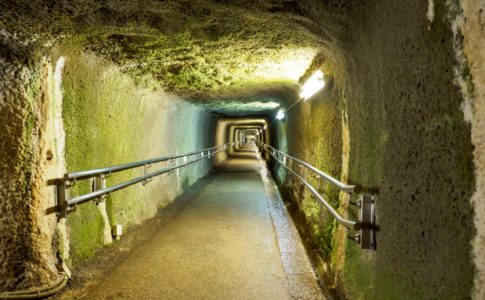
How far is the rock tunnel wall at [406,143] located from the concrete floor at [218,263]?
2.15ft

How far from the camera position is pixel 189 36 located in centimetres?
300

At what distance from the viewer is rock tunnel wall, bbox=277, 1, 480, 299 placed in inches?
49.0

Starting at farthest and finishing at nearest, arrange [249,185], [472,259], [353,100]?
[249,185] < [353,100] < [472,259]

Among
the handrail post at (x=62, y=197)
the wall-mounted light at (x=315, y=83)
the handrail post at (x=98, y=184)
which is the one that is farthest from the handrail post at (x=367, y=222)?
the handrail post at (x=98, y=184)

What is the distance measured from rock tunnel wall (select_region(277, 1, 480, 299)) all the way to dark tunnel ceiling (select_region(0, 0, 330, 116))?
50 cm

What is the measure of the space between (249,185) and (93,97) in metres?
5.88

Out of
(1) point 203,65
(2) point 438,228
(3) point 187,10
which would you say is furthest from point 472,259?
(1) point 203,65

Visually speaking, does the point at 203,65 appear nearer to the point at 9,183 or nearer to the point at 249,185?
the point at 9,183

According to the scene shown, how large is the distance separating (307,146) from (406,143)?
147 inches

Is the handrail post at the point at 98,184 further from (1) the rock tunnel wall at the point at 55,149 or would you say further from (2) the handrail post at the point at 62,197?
(2) the handrail post at the point at 62,197

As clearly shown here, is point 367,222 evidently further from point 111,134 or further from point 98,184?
point 111,134

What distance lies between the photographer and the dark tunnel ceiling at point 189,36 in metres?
2.29

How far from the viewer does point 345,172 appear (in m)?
2.97

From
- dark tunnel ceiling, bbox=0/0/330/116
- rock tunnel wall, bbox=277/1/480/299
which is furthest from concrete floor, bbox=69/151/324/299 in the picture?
dark tunnel ceiling, bbox=0/0/330/116
